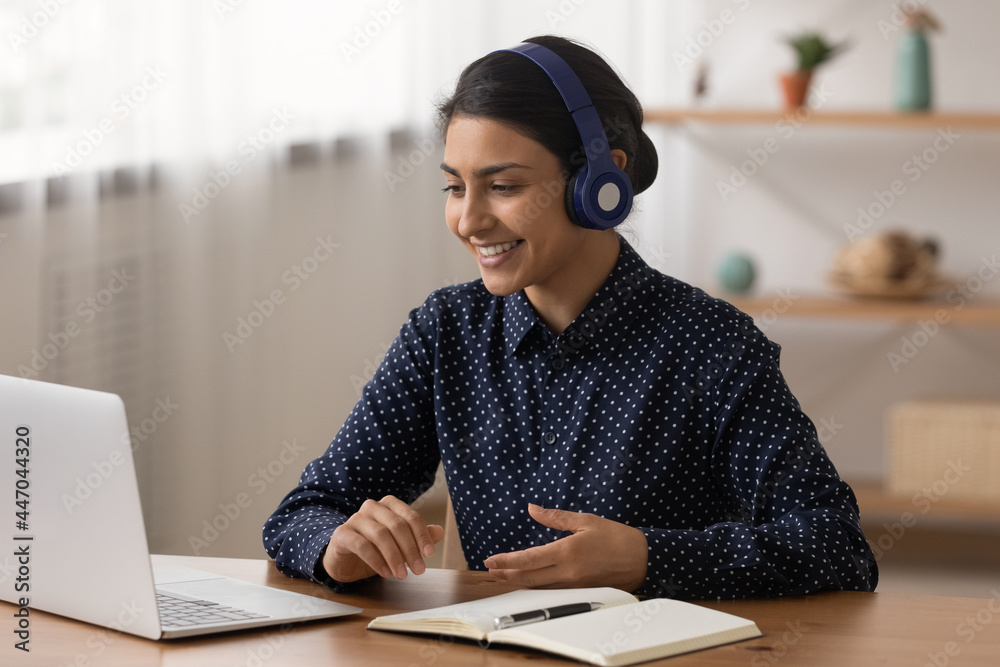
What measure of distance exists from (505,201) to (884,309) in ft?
7.06

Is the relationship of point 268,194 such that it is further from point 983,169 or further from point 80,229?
point 983,169

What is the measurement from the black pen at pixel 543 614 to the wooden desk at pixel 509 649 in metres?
0.03

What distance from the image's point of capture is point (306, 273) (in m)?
2.82

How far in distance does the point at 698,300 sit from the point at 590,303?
5.2 inches

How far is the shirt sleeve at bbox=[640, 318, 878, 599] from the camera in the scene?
1109mm

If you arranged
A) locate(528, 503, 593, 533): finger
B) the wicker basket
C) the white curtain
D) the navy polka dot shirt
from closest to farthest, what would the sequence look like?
locate(528, 503, 593, 533): finger
the navy polka dot shirt
the white curtain
the wicker basket

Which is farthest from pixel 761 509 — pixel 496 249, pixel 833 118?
pixel 833 118

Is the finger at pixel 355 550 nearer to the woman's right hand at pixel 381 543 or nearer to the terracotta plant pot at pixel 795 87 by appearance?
the woman's right hand at pixel 381 543

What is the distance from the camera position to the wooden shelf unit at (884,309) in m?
3.15

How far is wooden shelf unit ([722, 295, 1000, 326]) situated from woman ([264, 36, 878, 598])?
1.88 metres

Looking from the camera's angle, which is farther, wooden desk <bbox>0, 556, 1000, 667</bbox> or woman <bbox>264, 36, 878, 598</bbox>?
woman <bbox>264, 36, 878, 598</bbox>

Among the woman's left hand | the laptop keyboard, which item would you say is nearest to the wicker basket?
the woman's left hand

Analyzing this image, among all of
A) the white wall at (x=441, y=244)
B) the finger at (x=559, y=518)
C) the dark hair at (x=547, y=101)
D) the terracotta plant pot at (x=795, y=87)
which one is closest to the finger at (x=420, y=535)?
the finger at (x=559, y=518)

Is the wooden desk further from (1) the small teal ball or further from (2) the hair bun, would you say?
(1) the small teal ball
